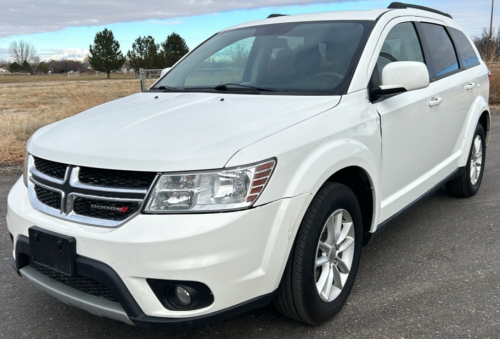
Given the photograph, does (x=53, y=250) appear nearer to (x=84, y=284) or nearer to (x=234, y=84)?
(x=84, y=284)

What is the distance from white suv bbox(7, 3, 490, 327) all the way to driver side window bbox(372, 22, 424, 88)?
2 cm

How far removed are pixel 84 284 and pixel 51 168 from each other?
2.01 ft

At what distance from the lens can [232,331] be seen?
258 cm

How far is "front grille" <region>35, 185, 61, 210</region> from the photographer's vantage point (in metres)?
2.29

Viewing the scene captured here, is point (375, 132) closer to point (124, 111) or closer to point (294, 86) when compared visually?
point (294, 86)

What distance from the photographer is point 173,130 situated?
2350mm

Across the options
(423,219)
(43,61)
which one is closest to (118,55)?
(43,61)

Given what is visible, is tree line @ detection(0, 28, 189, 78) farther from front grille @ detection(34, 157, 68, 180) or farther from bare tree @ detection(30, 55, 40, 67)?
front grille @ detection(34, 157, 68, 180)

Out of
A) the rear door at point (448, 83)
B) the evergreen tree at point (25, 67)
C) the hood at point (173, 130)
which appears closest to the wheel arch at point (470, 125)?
the rear door at point (448, 83)

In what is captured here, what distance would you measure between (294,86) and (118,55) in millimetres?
79662

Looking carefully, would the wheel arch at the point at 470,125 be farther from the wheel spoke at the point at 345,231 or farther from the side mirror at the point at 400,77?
the wheel spoke at the point at 345,231

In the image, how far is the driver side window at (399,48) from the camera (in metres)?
3.09

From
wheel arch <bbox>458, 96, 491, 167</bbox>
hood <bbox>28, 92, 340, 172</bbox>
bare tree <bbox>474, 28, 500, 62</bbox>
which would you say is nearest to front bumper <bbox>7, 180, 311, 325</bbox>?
hood <bbox>28, 92, 340, 172</bbox>

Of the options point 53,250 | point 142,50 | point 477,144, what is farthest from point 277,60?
point 142,50
